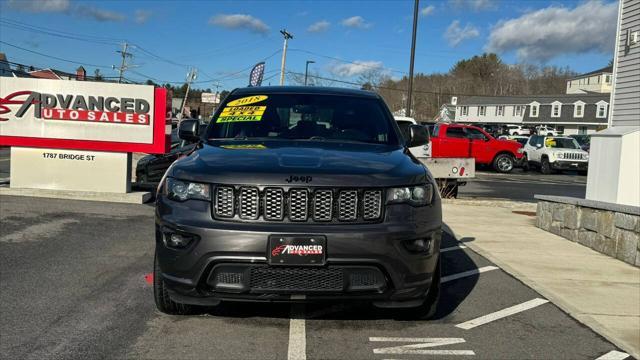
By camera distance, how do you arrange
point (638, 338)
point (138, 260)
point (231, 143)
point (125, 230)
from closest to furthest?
point (638, 338), point (231, 143), point (138, 260), point (125, 230)

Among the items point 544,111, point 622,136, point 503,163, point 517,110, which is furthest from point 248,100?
point 517,110

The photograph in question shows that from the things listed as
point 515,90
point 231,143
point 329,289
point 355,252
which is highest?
point 515,90

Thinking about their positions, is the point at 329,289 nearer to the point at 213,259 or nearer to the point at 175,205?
the point at 213,259

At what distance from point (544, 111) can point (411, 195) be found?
84.0 meters

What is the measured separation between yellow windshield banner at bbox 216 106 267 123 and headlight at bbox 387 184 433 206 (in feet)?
5.67

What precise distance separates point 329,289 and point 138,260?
10.9ft

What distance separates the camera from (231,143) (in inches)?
181

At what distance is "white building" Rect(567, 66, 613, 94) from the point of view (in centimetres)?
9556

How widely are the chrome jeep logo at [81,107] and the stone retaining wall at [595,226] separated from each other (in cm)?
712

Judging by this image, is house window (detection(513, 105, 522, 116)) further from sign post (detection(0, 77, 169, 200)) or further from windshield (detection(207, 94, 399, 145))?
windshield (detection(207, 94, 399, 145))

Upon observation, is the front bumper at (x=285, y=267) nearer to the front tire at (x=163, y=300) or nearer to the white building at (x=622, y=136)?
the front tire at (x=163, y=300)

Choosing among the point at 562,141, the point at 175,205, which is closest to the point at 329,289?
the point at 175,205

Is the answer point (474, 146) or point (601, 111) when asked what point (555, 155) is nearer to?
point (474, 146)

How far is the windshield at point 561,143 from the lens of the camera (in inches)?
1057
